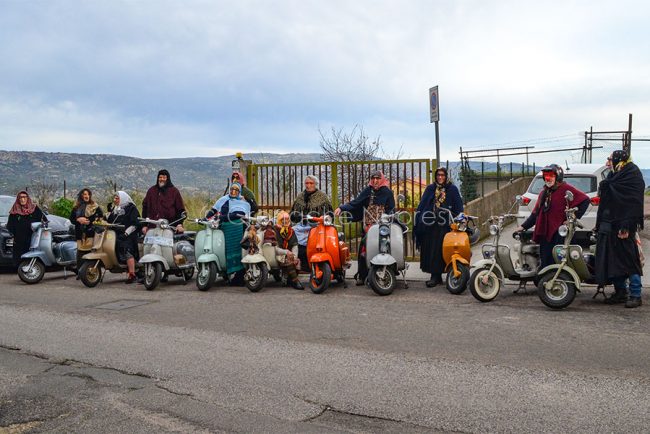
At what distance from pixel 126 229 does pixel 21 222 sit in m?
2.71

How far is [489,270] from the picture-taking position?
8781 mm

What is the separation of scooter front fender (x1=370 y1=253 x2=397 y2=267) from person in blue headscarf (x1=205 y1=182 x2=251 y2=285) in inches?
101

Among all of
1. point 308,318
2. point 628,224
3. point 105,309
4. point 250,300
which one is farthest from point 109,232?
point 628,224

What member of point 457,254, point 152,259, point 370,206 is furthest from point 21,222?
point 457,254

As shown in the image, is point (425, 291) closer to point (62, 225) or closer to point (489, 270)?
point (489, 270)

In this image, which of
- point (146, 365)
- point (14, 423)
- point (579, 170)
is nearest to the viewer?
point (14, 423)

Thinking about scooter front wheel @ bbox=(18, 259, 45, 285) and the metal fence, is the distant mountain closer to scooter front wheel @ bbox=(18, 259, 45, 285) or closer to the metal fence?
the metal fence

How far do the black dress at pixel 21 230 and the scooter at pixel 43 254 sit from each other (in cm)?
32

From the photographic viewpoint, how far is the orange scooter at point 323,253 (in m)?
9.95

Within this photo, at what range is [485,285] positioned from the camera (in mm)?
8797

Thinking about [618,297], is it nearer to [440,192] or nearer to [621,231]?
[621,231]

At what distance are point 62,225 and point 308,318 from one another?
9.08 metres

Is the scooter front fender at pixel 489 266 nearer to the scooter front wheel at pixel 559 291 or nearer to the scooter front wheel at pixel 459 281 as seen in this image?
the scooter front wheel at pixel 459 281

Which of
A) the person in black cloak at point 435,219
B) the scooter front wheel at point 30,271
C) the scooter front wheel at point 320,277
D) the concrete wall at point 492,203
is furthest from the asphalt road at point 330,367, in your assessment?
the concrete wall at point 492,203
